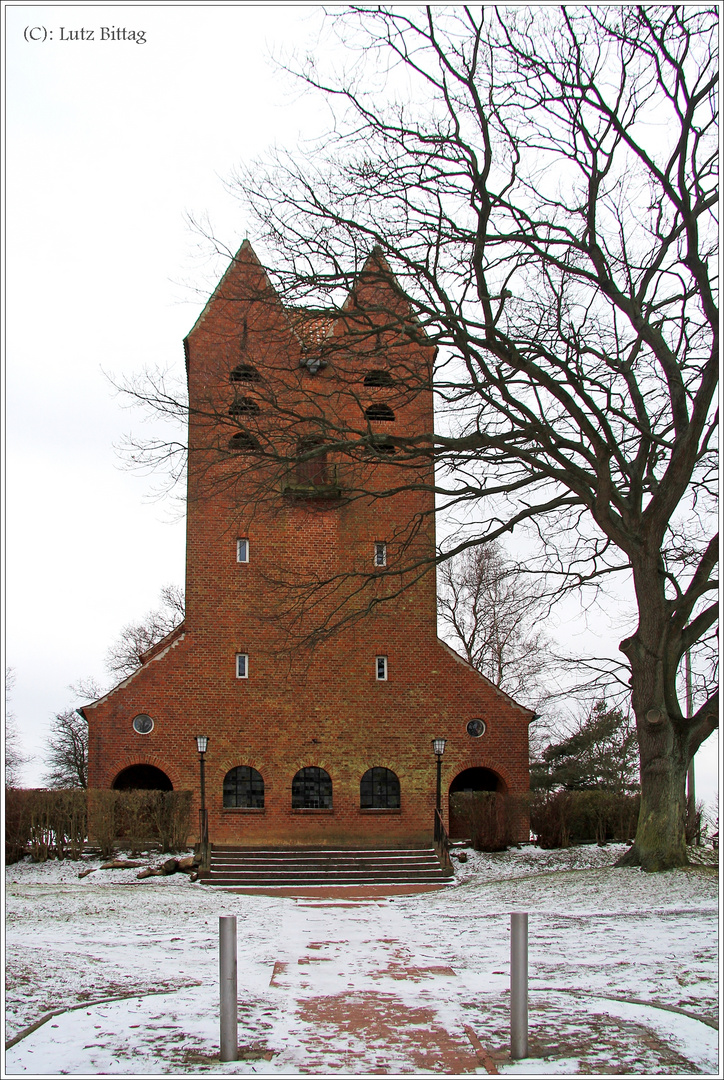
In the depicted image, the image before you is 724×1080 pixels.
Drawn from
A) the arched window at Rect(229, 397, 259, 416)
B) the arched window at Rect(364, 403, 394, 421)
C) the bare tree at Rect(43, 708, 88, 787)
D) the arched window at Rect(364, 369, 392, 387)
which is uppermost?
the arched window at Rect(364, 403, 394, 421)

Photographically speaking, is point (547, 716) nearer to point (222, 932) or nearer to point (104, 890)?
point (104, 890)

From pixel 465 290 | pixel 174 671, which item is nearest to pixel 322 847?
pixel 174 671

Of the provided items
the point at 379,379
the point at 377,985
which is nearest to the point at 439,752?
the point at 379,379

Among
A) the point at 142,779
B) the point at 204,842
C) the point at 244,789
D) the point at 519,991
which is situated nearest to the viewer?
the point at 519,991

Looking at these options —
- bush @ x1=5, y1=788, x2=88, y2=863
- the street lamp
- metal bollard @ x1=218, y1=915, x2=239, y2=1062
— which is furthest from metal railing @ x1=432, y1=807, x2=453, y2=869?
metal bollard @ x1=218, y1=915, x2=239, y2=1062

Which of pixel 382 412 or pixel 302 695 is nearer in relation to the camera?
pixel 302 695

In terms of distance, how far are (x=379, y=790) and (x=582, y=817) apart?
5.20 m

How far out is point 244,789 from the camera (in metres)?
24.9

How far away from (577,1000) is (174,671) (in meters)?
18.6

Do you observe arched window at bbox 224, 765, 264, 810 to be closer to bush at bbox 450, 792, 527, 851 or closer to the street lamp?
the street lamp

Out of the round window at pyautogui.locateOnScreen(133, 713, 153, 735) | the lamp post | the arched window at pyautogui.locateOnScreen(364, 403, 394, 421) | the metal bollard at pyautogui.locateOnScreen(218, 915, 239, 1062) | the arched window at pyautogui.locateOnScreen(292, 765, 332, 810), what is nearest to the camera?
the metal bollard at pyautogui.locateOnScreen(218, 915, 239, 1062)

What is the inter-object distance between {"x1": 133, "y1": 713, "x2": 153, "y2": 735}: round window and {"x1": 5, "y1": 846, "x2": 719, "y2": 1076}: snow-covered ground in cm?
950

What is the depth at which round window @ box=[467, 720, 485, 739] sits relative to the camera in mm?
25797

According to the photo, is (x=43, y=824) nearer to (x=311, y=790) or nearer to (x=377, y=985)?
(x=311, y=790)
